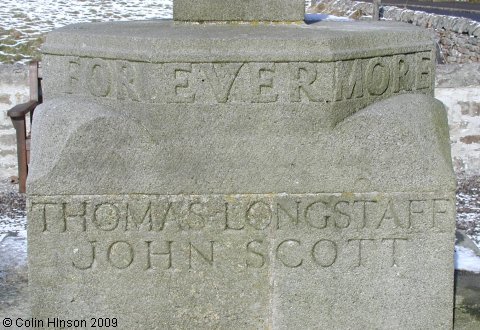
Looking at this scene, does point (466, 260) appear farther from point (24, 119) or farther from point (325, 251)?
point (24, 119)

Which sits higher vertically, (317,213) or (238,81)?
(238,81)

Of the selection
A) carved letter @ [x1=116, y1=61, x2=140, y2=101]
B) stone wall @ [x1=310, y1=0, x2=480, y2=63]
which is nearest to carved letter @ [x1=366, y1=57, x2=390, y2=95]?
carved letter @ [x1=116, y1=61, x2=140, y2=101]

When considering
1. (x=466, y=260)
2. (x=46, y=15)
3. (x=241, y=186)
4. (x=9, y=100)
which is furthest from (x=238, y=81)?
(x=46, y=15)

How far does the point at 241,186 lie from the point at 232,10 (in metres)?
0.72

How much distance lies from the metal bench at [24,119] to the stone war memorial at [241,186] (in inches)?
123

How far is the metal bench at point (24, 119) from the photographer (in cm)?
576

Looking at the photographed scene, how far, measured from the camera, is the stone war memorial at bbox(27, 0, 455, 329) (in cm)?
260

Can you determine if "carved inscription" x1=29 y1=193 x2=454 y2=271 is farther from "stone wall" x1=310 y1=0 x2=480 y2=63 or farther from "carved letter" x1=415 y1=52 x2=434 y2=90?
"stone wall" x1=310 y1=0 x2=480 y2=63

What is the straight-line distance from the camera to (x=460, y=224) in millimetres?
5164

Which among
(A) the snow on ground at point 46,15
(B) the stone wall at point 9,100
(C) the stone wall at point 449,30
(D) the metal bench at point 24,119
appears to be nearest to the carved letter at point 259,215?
(D) the metal bench at point 24,119

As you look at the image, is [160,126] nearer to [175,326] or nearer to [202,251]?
[202,251]

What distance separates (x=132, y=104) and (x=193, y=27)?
17.9 inches

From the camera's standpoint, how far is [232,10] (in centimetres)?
296

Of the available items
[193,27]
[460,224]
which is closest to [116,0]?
[460,224]
